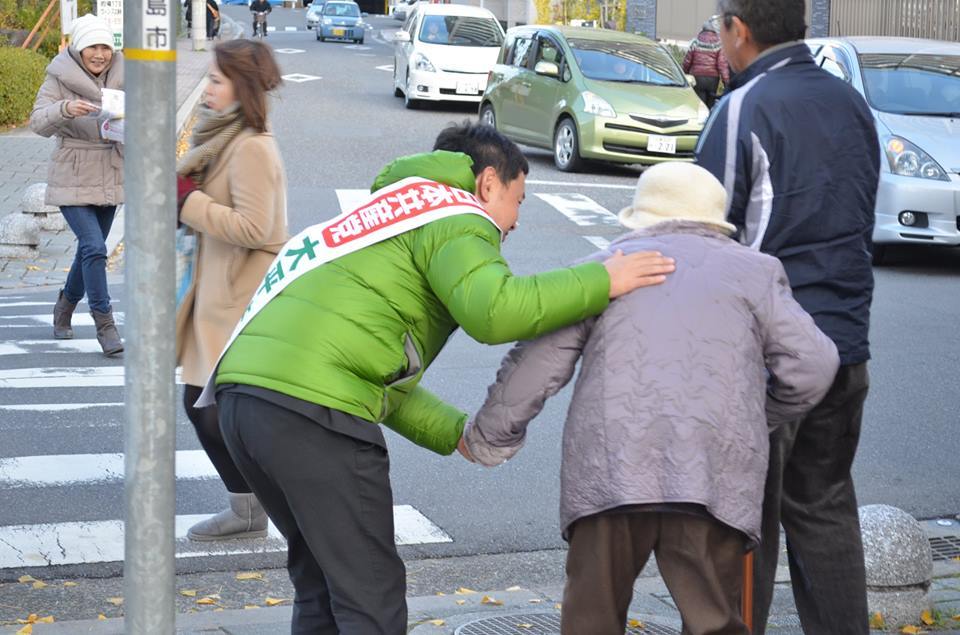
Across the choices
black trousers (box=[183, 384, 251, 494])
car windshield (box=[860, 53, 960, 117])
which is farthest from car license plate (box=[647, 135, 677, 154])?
black trousers (box=[183, 384, 251, 494])

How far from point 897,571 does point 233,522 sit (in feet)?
8.13

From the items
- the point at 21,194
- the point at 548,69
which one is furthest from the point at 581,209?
the point at 21,194

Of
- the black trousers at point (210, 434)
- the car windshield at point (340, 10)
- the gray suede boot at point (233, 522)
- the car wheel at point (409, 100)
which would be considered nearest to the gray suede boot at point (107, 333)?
the gray suede boot at point (233, 522)

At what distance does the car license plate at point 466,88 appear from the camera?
24.5 m

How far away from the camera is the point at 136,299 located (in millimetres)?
2689

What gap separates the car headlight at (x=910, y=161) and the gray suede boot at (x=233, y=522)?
24.4ft

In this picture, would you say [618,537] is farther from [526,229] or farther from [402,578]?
[526,229]

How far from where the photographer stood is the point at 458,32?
25.4 m

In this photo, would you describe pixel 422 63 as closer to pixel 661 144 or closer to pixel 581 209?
pixel 661 144

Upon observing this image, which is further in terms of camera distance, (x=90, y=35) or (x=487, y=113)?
(x=487, y=113)

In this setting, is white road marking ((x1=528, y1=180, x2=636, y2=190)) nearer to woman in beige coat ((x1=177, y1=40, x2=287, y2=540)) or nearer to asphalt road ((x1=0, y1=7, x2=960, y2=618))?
asphalt road ((x1=0, y1=7, x2=960, y2=618))

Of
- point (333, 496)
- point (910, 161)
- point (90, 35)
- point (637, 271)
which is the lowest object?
point (333, 496)

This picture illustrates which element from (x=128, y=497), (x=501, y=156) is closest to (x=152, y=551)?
(x=128, y=497)

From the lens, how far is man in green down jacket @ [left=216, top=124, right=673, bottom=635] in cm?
322
